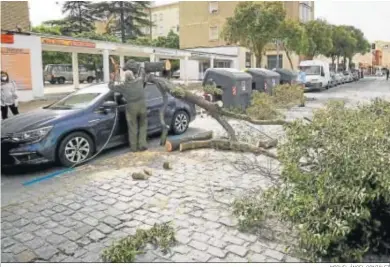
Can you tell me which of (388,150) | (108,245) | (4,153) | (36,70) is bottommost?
(108,245)

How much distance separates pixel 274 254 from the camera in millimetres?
3375

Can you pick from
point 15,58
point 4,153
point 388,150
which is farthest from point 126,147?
point 15,58

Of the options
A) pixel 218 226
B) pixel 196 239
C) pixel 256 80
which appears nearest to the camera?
pixel 196 239

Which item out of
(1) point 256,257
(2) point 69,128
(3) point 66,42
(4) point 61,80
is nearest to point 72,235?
(1) point 256,257

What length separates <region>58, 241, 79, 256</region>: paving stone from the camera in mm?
3479

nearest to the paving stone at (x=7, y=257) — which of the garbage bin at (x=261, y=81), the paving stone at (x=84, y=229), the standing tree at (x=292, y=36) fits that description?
the paving stone at (x=84, y=229)

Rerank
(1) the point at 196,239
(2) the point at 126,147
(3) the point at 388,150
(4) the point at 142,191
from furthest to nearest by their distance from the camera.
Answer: (2) the point at 126,147 → (4) the point at 142,191 → (1) the point at 196,239 → (3) the point at 388,150

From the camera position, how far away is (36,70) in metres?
18.0

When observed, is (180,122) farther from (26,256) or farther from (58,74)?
(58,74)

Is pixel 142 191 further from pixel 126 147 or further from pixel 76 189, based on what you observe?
pixel 126 147

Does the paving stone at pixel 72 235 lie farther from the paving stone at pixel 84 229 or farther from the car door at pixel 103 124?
the car door at pixel 103 124

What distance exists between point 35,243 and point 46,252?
251mm

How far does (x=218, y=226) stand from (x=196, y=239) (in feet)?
1.20

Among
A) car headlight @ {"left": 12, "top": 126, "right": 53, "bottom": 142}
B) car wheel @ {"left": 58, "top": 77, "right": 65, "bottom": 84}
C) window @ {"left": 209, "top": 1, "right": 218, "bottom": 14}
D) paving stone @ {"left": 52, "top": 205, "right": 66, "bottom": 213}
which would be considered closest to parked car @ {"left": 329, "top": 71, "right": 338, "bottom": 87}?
window @ {"left": 209, "top": 1, "right": 218, "bottom": 14}
